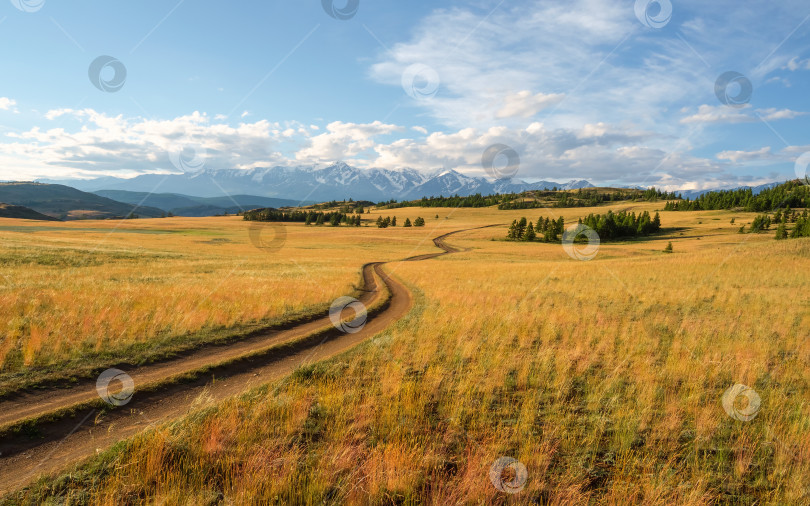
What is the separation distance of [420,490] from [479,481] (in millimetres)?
926

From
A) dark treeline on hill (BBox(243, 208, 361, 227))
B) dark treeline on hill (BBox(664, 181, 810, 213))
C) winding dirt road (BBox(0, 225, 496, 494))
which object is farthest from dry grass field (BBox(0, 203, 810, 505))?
dark treeline on hill (BBox(664, 181, 810, 213))

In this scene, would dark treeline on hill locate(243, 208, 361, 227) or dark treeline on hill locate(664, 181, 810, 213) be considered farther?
dark treeline on hill locate(243, 208, 361, 227)

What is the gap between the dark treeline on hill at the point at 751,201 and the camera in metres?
131

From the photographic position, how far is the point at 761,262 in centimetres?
3341

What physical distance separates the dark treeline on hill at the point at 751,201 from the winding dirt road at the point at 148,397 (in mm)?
176610

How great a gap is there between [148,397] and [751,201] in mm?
191530

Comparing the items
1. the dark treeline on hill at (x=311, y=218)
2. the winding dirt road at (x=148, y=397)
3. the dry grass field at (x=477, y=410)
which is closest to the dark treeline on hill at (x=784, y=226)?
the dry grass field at (x=477, y=410)

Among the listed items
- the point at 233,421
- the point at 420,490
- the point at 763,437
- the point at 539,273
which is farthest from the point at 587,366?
the point at 539,273

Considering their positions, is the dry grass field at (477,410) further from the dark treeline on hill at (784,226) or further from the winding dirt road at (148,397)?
the dark treeline on hill at (784,226)

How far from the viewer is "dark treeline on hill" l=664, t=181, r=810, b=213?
131038mm

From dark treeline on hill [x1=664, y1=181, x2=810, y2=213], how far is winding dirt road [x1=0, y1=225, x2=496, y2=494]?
579ft

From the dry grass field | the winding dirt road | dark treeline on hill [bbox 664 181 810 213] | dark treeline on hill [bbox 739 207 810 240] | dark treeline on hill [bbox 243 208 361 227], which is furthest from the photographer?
dark treeline on hill [bbox 243 208 361 227]

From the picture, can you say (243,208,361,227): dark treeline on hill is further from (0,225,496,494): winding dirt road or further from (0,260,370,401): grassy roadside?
(0,225,496,494): winding dirt road

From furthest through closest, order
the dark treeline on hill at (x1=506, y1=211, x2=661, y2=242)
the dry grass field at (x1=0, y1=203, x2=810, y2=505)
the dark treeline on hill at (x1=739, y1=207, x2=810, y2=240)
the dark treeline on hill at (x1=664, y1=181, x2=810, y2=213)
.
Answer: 1. the dark treeline on hill at (x1=664, y1=181, x2=810, y2=213)
2. the dark treeline on hill at (x1=506, y1=211, x2=661, y2=242)
3. the dark treeline on hill at (x1=739, y1=207, x2=810, y2=240)
4. the dry grass field at (x1=0, y1=203, x2=810, y2=505)
